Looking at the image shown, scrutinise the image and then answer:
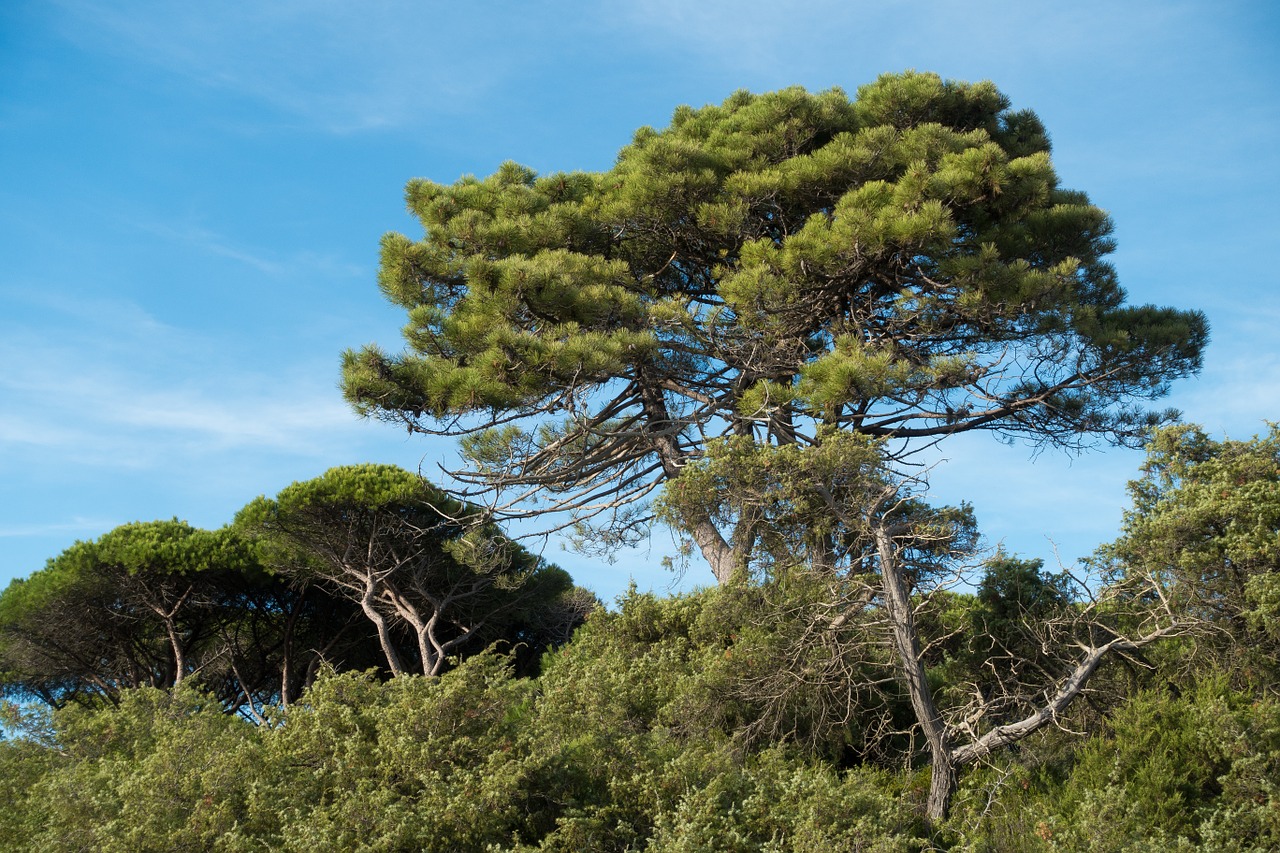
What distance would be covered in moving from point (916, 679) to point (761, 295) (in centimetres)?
591

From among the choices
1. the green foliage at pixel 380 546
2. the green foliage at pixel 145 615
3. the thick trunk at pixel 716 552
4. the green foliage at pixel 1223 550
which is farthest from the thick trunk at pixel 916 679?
the green foliage at pixel 145 615

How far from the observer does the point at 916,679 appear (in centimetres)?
766

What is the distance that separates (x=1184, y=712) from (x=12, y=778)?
356 inches

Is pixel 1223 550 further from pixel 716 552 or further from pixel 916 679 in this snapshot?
pixel 716 552

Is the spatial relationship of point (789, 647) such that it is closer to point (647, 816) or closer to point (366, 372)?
point (647, 816)

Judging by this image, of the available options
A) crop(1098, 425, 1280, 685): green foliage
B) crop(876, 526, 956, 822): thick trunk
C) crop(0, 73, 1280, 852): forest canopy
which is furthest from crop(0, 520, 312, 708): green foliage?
crop(1098, 425, 1280, 685): green foliage

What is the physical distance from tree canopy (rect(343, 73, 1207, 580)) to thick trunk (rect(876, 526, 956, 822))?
12.6 feet

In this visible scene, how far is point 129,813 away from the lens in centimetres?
689

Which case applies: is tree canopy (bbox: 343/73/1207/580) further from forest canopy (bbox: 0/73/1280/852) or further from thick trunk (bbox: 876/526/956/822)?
thick trunk (bbox: 876/526/956/822)

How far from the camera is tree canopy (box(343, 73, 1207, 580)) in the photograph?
12.1m

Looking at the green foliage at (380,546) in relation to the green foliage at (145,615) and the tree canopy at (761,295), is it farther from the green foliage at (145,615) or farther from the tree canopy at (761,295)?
the tree canopy at (761,295)

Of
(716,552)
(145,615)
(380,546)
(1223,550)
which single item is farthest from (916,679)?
(145,615)

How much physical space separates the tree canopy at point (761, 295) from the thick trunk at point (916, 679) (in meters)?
3.84

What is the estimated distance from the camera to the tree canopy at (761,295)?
12.1 m
